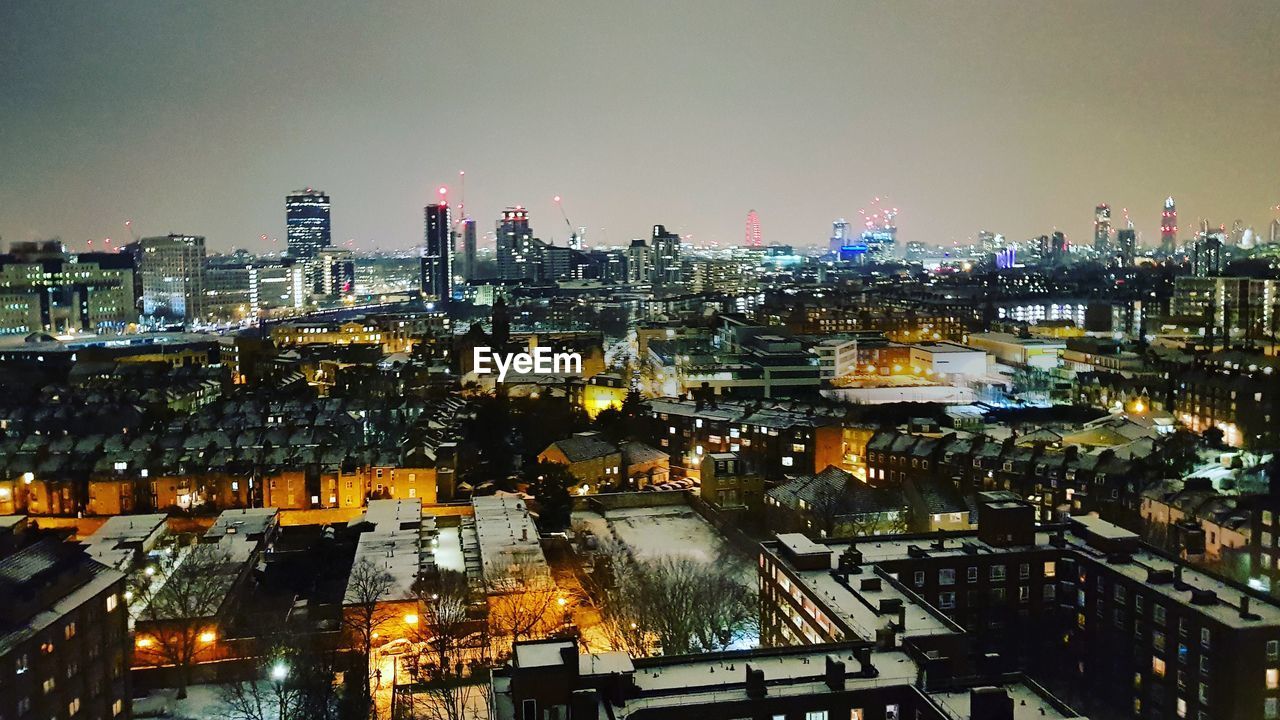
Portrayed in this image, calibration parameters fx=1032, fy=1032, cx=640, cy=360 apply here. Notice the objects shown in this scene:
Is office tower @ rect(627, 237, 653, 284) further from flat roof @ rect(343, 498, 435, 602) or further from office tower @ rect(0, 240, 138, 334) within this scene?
flat roof @ rect(343, 498, 435, 602)

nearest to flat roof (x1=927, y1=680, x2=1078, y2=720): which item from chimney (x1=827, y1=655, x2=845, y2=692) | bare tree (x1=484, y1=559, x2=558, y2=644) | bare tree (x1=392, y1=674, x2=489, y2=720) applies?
chimney (x1=827, y1=655, x2=845, y2=692)

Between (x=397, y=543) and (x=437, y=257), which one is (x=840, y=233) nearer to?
(x=437, y=257)

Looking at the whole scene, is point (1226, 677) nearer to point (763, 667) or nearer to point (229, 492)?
point (763, 667)

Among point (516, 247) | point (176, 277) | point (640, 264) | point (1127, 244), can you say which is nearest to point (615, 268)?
point (640, 264)

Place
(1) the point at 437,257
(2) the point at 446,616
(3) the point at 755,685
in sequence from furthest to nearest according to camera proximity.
Result: (1) the point at 437,257 → (2) the point at 446,616 → (3) the point at 755,685

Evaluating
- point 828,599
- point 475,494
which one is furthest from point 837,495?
point 475,494

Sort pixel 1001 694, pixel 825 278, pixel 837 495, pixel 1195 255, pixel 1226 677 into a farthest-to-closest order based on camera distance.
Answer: pixel 825 278
pixel 1195 255
pixel 837 495
pixel 1226 677
pixel 1001 694
